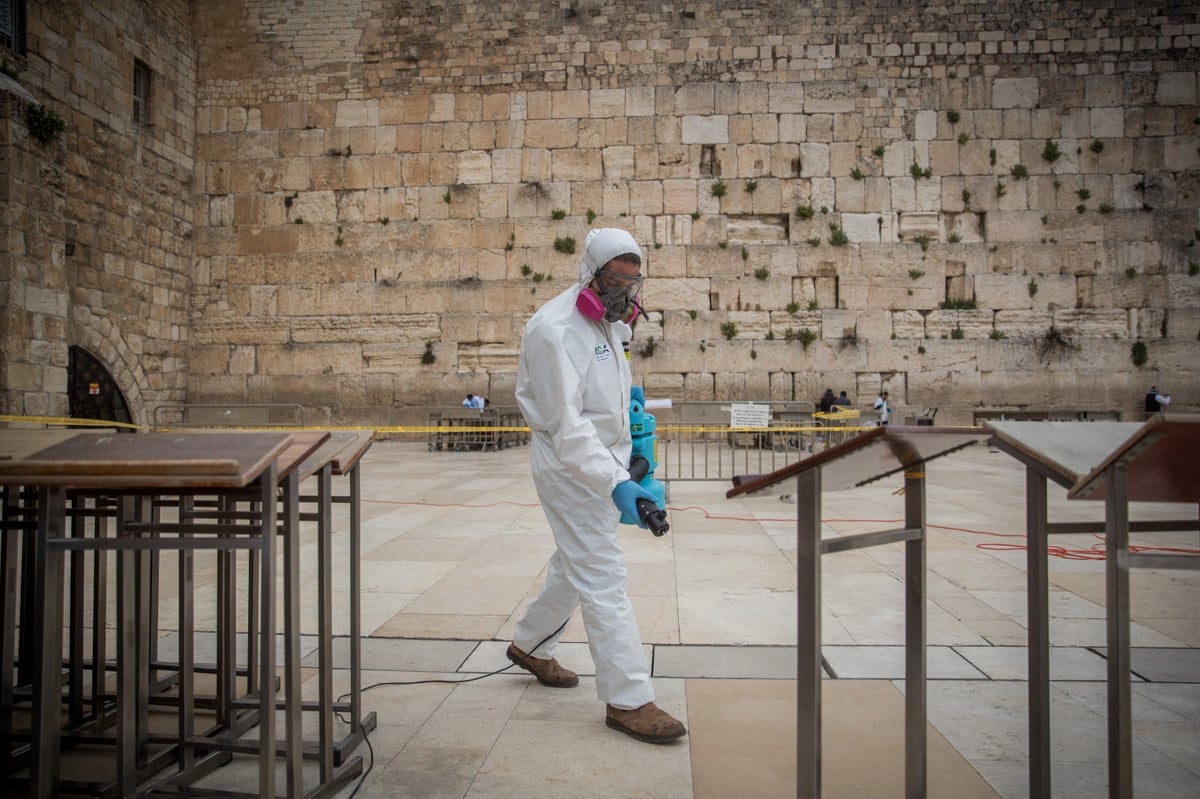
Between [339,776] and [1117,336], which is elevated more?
[1117,336]

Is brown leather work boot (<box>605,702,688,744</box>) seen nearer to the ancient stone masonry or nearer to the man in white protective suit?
the man in white protective suit

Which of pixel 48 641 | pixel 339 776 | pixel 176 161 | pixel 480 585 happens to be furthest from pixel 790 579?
pixel 176 161

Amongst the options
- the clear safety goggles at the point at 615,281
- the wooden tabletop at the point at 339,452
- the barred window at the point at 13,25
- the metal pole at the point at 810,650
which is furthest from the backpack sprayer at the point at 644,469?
the barred window at the point at 13,25

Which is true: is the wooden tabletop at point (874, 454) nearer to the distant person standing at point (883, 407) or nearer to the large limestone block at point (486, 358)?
the distant person standing at point (883, 407)

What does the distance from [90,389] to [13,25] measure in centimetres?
578

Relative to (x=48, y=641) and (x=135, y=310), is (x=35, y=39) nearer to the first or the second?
(x=135, y=310)

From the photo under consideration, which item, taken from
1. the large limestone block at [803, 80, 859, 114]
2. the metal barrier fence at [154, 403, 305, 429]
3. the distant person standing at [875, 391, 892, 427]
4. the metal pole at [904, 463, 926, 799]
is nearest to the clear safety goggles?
the metal pole at [904, 463, 926, 799]

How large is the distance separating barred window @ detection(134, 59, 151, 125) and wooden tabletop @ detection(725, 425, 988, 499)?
672 inches

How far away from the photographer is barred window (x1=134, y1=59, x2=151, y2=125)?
15.3 meters

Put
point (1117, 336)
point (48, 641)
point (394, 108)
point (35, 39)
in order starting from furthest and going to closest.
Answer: point (394, 108), point (1117, 336), point (35, 39), point (48, 641)

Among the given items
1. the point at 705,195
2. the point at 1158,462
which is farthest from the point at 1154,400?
the point at 1158,462

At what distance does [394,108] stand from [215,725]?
1579 cm

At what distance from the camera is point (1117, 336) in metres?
15.7

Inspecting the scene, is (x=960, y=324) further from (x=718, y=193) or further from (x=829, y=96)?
(x=718, y=193)
